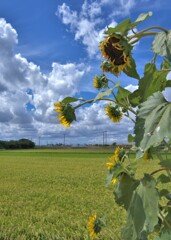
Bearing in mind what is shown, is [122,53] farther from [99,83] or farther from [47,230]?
[47,230]

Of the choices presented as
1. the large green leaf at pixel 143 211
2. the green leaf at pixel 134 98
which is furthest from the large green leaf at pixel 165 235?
the green leaf at pixel 134 98

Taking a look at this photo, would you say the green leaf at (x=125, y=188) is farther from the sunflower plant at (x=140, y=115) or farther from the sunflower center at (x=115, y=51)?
the sunflower center at (x=115, y=51)

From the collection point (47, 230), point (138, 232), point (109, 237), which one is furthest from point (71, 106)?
point (47, 230)

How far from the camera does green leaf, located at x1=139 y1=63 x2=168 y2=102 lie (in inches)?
37.3

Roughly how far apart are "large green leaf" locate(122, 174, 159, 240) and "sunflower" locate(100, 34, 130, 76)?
33cm

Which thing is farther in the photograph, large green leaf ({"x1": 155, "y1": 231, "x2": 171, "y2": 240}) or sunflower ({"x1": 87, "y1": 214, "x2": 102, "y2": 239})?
sunflower ({"x1": 87, "y1": 214, "x2": 102, "y2": 239})

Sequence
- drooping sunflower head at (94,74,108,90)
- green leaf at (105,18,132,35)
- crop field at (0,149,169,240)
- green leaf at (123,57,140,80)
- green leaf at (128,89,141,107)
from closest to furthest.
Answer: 1. green leaf at (105,18,132,35)
2. green leaf at (123,57,140,80)
3. green leaf at (128,89,141,107)
4. drooping sunflower head at (94,74,108,90)
5. crop field at (0,149,169,240)

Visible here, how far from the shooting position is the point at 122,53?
0.77 meters

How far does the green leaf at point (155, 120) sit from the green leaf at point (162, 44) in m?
0.13

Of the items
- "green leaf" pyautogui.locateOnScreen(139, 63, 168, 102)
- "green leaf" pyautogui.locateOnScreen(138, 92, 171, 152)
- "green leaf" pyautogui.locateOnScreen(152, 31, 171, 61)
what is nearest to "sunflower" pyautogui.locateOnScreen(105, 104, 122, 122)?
"green leaf" pyautogui.locateOnScreen(139, 63, 168, 102)

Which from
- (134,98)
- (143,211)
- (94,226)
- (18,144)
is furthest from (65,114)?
(18,144)

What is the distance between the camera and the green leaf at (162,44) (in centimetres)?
75

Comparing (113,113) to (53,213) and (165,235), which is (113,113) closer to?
(165,235)

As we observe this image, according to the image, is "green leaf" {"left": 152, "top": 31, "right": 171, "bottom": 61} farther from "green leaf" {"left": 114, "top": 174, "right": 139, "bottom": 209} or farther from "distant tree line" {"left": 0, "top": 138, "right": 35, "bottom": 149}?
"distant tree line" {"left": 0, "top": 138, "right": 35, "bottom": 149}
